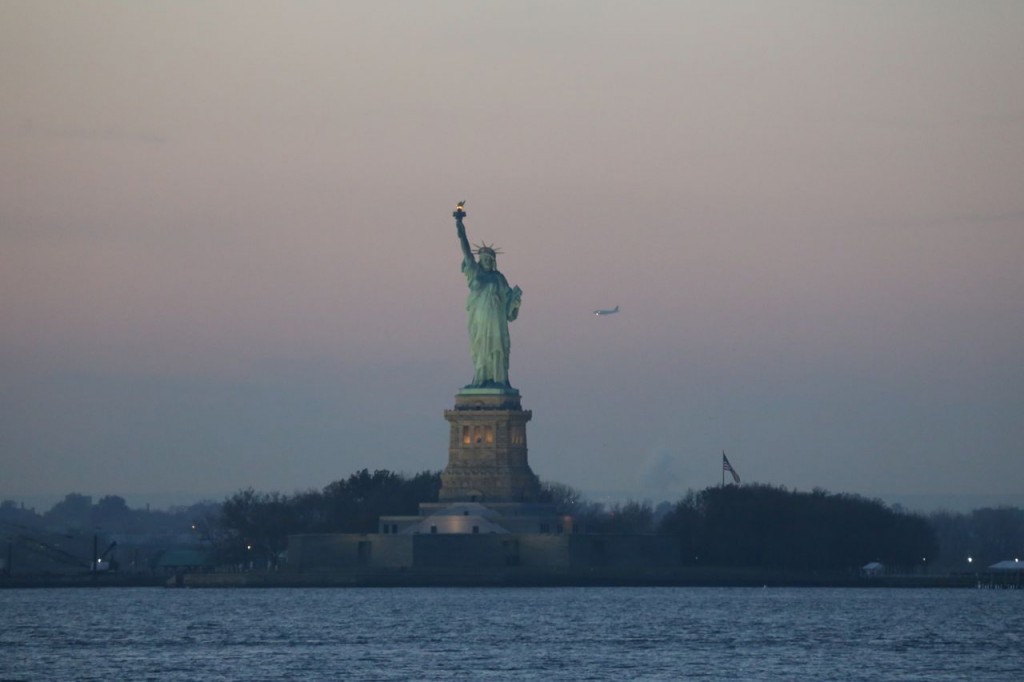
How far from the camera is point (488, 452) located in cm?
10181

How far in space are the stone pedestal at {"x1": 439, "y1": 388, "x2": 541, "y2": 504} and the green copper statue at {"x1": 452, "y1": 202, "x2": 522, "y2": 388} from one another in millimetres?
940

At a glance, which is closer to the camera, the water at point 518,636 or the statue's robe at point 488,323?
the water at point 518,636

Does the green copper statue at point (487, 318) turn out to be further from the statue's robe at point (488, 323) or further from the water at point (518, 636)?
the water at point (518, 636)

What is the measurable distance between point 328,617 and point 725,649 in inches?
707

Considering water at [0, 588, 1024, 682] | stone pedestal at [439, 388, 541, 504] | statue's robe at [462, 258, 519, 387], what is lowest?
water at [0, 588, 1024, 682]

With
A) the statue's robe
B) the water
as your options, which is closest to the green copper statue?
the statue's robe

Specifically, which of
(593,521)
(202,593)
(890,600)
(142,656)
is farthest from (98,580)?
(142,656)

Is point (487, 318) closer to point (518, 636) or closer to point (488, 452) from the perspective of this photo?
point (488, 452)

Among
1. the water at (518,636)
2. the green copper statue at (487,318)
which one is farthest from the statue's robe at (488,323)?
the water at (518,636)

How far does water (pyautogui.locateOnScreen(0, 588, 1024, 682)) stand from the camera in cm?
5997

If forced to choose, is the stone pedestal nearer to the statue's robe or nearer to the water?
the statue's robe

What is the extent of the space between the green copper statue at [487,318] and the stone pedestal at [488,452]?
94cm

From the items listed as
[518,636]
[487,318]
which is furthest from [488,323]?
[518,636]

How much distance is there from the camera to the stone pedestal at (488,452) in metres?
102
